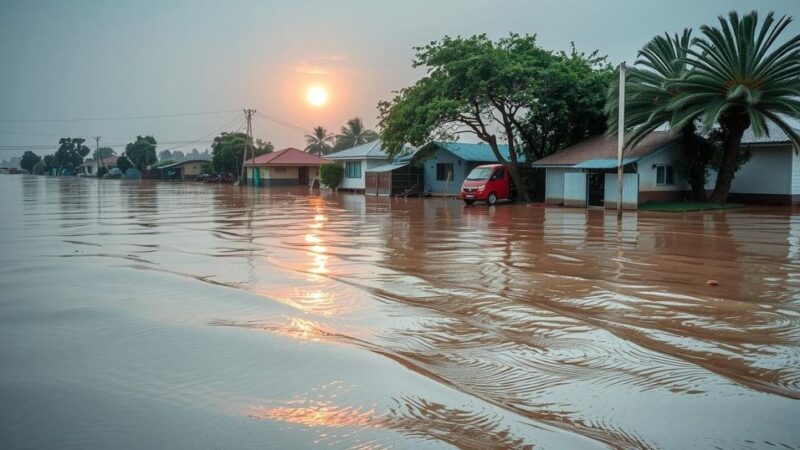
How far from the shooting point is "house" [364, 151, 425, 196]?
44.8 m

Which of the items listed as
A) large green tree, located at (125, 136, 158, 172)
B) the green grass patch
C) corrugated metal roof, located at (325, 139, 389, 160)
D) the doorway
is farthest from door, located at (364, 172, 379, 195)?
large green tree, located at (125, 136, 158, 172)

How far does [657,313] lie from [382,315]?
3452 mm

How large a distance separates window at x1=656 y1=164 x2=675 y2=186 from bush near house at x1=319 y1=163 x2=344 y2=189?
28523 millimetres

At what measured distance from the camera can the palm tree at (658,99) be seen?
2832 centimetres

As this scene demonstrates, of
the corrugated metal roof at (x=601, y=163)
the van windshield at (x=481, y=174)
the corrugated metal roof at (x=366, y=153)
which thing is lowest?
the van windshield at (x=481, y=174)

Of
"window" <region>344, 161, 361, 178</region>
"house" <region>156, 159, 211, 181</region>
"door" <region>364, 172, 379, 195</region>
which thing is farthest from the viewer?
"house" <region>156, 159, 211, 181</region>

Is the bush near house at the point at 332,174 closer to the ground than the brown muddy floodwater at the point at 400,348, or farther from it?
farther from it

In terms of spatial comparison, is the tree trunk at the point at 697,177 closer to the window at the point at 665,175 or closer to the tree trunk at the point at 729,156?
the tree trunk at the point at 729,156

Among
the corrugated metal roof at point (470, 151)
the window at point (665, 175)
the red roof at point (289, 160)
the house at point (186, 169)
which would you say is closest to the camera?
the window at point (665, 175)

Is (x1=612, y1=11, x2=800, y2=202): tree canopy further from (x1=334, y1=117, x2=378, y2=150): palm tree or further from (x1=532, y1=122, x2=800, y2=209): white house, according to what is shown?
(x1=334, y1=117, x2=378, y2=150): palm tree

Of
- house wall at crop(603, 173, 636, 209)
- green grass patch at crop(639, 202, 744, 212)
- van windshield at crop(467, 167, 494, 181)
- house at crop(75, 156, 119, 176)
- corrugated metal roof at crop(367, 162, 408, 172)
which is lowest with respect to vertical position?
green grass patch at crop(639, 202, 744, 212)

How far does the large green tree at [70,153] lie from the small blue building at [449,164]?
124 meters

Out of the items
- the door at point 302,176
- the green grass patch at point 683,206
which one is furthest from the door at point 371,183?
the door at point 302,176

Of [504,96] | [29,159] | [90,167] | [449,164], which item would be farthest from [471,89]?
[29,159]
